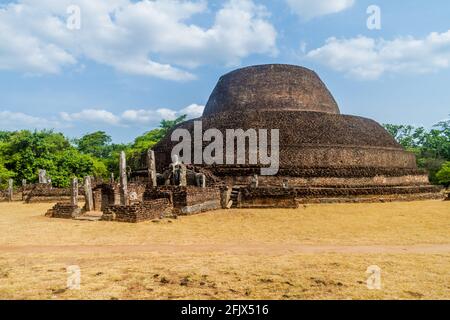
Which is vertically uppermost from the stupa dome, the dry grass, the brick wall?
the stupa dome

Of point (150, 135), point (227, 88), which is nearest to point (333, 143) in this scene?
point (227, 88)

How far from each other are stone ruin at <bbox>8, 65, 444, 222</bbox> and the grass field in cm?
300

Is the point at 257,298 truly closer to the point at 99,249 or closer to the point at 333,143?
the point at 99,249

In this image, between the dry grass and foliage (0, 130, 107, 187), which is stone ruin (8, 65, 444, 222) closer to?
the dry grass

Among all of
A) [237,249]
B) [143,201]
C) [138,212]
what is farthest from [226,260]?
[143,201]

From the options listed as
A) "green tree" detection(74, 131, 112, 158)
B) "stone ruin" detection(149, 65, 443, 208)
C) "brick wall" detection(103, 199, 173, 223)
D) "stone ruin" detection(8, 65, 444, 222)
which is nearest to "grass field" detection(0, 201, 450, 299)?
"brick wall" detection(103, 199, 173, 223)

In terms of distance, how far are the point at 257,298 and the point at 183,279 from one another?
123cm

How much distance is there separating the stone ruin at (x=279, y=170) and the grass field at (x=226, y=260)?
3.00m

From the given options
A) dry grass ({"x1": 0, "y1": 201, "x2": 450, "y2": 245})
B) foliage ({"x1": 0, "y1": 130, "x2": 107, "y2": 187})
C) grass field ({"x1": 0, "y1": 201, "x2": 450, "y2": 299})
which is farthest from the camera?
foliage ({"x1": 0, "y1": 130, "x2": 107, "y2": 187})

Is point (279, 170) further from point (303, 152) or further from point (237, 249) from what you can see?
point (237, 249)

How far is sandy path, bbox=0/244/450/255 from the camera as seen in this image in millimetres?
6789

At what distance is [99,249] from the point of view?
7.06 meters

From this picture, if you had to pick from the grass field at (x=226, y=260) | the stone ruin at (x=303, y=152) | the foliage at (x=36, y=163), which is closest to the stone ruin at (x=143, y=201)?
the grass field at (x=226, y=260)

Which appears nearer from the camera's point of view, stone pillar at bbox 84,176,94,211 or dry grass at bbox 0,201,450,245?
dry grass at bbox 0,201,450,245
